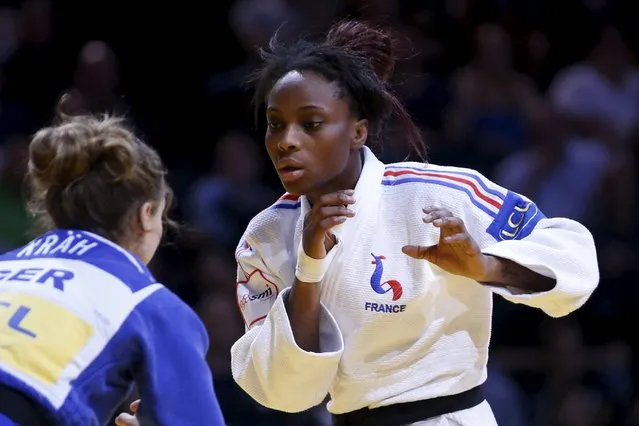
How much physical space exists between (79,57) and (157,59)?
0.51 meters

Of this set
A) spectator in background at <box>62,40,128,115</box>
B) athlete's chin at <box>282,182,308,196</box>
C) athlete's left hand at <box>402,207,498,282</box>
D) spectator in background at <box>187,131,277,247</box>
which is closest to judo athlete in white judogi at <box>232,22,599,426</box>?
athlete's chin at <box>282,182,308,196</box>

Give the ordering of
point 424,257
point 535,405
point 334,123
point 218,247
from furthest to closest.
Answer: point 218,247 → point 535,405 → point 334,123 → point 424,257

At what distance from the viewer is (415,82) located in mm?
6719

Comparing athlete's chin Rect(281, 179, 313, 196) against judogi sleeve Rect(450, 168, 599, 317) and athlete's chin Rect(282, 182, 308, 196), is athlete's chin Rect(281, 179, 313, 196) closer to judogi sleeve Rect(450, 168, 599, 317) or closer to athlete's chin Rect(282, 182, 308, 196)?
athlete's chin Rect(282, 182, 308, 196)

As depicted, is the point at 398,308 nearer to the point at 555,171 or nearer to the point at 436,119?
the point at 555,171

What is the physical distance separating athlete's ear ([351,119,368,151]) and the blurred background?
2.55m

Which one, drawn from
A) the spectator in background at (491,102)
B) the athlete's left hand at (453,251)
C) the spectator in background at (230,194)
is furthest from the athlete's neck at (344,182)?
the spectator in background at (491,102)

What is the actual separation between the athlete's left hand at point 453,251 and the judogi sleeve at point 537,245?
9cm

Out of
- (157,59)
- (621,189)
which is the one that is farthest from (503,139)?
(157,59)

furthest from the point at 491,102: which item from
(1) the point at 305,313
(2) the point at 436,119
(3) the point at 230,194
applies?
(1) the point at 305,313

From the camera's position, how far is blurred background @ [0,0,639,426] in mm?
6008

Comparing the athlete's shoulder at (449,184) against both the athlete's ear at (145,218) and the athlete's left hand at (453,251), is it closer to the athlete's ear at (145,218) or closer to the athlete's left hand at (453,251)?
the athlete's left hand at (453,251)

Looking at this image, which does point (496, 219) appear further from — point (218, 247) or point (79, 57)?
point (79, 57)

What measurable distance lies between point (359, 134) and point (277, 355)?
635 mm
